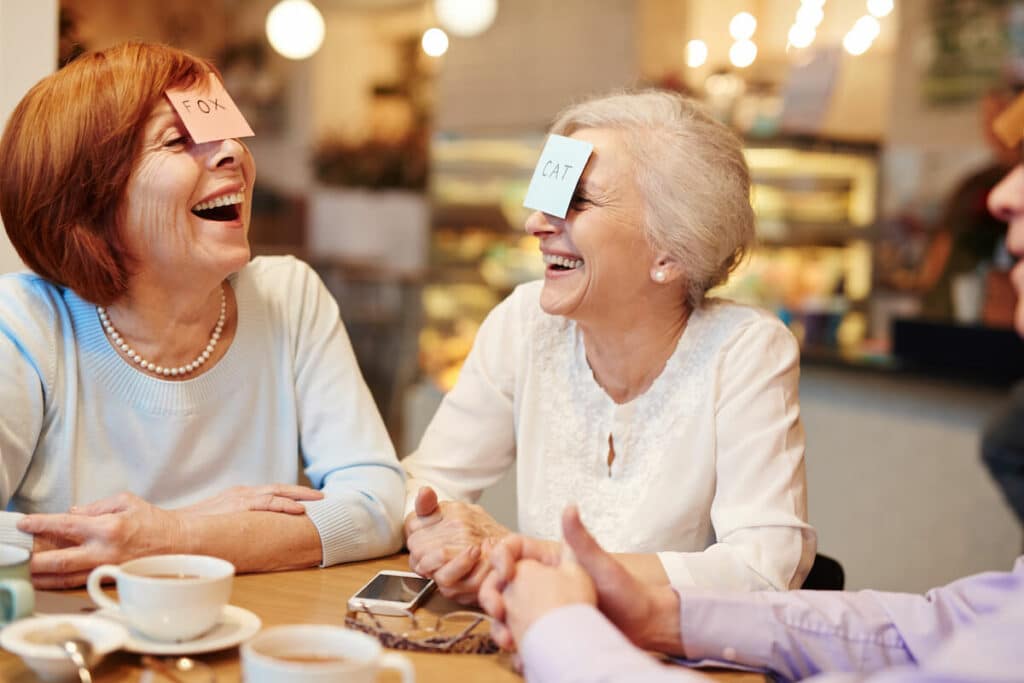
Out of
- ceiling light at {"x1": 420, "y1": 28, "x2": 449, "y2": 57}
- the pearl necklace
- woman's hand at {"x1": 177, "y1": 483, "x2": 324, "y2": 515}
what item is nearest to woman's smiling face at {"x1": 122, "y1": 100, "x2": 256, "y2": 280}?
the pearl necklace

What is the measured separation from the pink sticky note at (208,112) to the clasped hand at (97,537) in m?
0.59

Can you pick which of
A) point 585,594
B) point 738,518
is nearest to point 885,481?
point 738,518

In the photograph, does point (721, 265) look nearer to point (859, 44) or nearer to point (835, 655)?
point (835, 655)

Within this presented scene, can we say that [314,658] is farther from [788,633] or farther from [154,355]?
[154,355]

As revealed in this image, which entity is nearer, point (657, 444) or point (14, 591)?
point (14, 591)

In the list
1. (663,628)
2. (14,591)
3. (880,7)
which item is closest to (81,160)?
(14,591)

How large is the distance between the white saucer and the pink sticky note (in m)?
0.78

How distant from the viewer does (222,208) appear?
6.22ft

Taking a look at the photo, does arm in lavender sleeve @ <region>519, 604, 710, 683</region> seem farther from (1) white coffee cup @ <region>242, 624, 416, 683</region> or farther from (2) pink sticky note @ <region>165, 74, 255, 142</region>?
(2) pink sticky note @ <region>165, 74, 255, 142</region>

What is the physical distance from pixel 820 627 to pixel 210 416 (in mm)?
1030

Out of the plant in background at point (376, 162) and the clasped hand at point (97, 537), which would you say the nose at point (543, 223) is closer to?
the clasped hand at point (97, 537)

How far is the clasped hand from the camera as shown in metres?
1.43

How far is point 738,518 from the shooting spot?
66.8 inches

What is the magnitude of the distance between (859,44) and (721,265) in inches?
130
